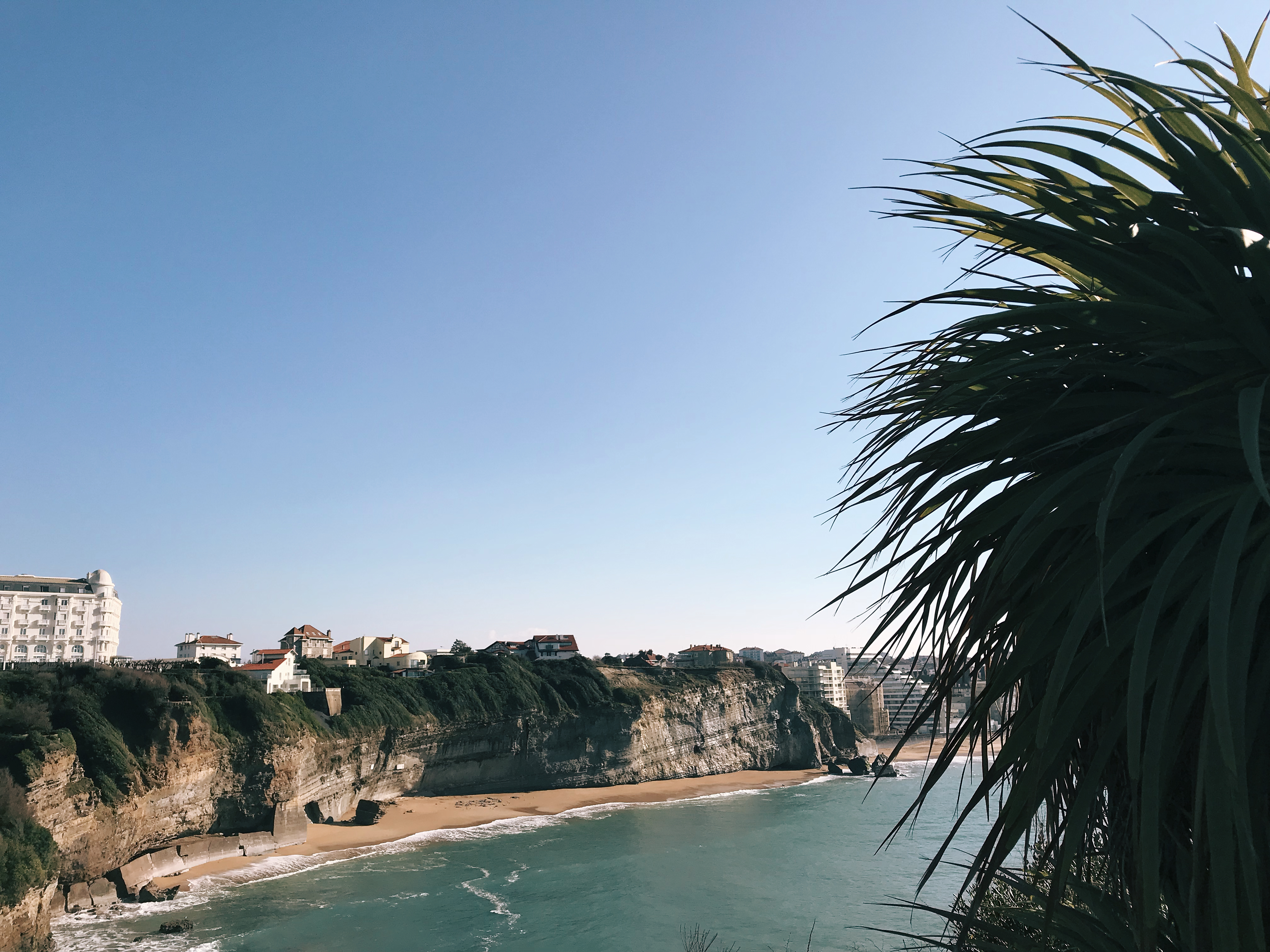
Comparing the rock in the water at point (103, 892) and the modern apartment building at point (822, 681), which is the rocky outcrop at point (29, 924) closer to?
the rock in the water at point (103, 892)

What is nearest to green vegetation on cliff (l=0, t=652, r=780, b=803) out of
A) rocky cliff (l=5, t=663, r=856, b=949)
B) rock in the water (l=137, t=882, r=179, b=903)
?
rocky cliff (l=5, t=663, r=856, b=949)

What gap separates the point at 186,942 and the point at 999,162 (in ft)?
108

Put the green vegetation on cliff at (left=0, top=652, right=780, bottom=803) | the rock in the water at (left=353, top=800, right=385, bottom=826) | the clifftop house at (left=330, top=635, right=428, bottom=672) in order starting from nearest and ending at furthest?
the green vegetation on cliff at (left=0, top=652, right=780, bottom=803), the rock in the water at (left=353, top=800, right=385, bottom=826), the clifftop house at (left=330, top=635, right=428, bottom=672)

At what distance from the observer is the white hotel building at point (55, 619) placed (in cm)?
8038

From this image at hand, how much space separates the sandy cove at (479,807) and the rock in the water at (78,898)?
3.08 metres

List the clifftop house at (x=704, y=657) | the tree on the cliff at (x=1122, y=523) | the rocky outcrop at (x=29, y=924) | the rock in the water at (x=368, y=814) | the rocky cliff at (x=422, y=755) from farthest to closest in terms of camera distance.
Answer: the clifftop house at (x=704, y=657), the rock in the water at (x=368, y=814), the rocky cliff at (x=422, y=755), the rocky outcrop at (x=29, y=924), the tree on the cliff at (x=1122, y=523)

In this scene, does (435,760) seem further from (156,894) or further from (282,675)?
(156,894)

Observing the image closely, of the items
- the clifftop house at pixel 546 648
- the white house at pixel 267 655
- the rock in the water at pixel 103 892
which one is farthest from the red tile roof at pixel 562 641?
the rock in the water at pixel 103 892

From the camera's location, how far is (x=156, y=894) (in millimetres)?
30484

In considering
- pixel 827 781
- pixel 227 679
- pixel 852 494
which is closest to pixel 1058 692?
pixel 852 494

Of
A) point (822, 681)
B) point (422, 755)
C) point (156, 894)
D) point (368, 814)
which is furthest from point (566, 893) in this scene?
point (822, 681)

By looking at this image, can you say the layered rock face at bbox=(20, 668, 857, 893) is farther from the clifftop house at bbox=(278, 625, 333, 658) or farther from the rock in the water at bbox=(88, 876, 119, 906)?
the clifftop house at bbox=(278, 625, 333, 658)

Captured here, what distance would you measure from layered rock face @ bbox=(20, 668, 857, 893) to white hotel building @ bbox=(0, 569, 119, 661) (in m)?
49.7

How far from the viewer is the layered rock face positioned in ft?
99.6
